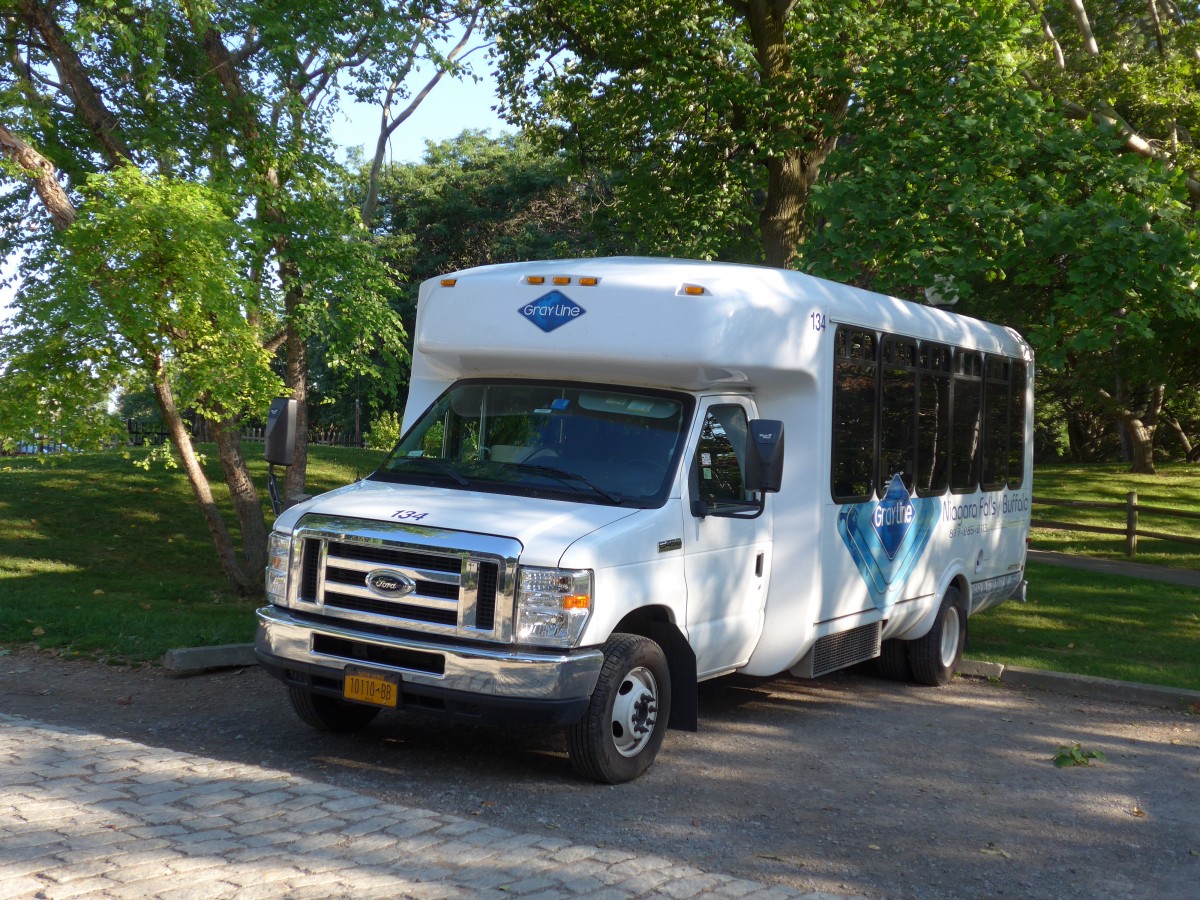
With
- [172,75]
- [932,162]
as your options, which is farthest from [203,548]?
[932,162]

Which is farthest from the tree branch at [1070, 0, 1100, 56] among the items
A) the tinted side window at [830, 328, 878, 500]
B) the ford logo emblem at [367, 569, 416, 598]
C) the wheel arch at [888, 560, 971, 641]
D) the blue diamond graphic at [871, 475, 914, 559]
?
the ford logo emblem at [367, 569, 416, 598]

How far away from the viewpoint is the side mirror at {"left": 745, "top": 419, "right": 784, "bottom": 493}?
7391mm

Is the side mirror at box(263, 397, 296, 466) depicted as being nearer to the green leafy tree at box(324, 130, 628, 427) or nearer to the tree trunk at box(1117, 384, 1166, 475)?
the green leafy tree at box(324, 130, 628, 427)

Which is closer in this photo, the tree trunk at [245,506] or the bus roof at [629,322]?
the bus roof at [629,322]

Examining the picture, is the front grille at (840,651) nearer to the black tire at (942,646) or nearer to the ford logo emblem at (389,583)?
the black tire at (942,646)

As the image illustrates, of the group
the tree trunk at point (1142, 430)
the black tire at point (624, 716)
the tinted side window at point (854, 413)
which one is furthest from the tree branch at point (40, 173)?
the tree trunk at point (1142, 430)

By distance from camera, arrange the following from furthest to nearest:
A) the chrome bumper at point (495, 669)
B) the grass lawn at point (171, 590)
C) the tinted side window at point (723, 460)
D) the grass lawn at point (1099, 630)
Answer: the grass lawn at point (1099, 630) → the grass lawn at point (171, 590) → the tinted side window at point (723, 460) → the chrome bumper at point (495, 669)

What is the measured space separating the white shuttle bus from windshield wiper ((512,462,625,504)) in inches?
0.7

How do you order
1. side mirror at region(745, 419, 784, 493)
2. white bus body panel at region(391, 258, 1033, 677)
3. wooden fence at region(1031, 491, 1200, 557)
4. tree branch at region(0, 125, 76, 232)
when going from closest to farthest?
white bus body panel at region(391, 258, 1033, 677)
side mirror at region(745, 419, 784, 493)
tree branch at region(0, 125, 76, 232)
wooden fence at region(1031, 491, 1200, 557)

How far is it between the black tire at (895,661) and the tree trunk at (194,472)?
7.06 meters

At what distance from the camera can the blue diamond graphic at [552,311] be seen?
25.9 ft

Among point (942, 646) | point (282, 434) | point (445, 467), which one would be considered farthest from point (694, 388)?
point (942, 646)

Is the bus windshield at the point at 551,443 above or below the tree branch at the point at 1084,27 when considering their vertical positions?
below

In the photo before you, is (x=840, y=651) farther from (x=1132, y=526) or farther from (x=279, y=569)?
(x=1132, y=526)
